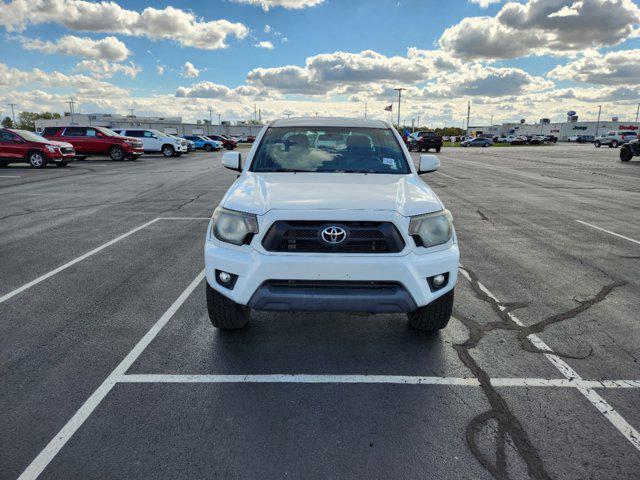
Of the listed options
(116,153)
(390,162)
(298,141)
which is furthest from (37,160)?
(390,162)

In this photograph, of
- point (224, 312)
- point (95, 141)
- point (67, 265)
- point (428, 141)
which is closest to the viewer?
point (224, 312)

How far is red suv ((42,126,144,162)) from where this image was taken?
2452cm

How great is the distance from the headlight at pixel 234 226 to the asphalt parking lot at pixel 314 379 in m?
0.92

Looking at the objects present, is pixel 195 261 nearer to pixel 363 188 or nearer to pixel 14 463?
pixel 363 188

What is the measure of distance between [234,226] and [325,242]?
69cm

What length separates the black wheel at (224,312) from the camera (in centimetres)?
355

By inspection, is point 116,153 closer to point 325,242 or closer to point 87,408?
point 87,408

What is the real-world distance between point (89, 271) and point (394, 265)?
13.6 ft

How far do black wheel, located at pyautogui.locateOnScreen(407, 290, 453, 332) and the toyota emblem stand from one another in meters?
0.91

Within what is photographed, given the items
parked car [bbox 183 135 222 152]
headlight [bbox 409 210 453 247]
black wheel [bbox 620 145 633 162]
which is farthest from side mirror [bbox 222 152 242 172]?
parked car [bbox 183 135 222 152]

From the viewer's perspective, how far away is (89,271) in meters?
5.54

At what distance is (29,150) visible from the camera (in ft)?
67.3

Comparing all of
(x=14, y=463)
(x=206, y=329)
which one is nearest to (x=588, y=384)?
(x=206, y=329)

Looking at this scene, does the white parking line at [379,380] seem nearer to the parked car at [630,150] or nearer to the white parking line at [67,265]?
the white parking line at [67,265]
